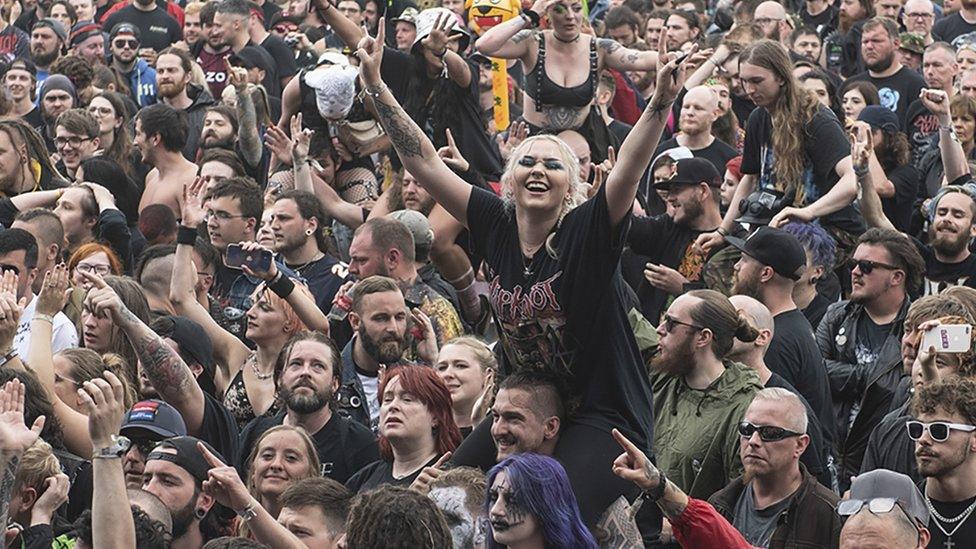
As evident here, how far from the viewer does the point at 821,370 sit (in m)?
8.46

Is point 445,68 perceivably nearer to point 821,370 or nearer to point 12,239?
point 12,239

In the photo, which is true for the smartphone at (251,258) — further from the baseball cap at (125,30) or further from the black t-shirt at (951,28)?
the black t-shirt at (951,28)

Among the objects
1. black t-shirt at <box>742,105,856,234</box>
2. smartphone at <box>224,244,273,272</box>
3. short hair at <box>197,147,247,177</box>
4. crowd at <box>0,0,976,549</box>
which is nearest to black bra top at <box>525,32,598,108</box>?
crowd at <box>0,0,976,549</box>

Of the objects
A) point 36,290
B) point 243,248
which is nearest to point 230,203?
point 36,290

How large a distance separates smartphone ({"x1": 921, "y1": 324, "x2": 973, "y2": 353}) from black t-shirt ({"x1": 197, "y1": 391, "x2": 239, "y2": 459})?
3020 mm

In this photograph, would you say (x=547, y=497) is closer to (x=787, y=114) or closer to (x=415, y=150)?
(x=415, y=150)

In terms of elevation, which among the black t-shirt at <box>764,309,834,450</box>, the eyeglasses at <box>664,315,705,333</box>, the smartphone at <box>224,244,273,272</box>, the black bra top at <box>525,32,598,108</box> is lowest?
the black bra top at <box>525,32,598,108</box>

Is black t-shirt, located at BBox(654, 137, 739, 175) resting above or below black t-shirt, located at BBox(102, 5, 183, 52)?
above

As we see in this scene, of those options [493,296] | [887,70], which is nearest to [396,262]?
[493,296]

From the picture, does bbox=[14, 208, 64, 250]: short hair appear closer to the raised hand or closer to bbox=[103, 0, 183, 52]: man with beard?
the raised hand

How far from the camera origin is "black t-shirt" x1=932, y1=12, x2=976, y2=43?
15680mm

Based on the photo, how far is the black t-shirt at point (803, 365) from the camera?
27.5 feet

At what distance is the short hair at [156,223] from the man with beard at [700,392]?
4.26m

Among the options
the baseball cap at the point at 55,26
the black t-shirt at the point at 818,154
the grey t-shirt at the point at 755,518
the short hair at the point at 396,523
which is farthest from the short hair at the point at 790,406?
the baseball cap at the point at 55,26
